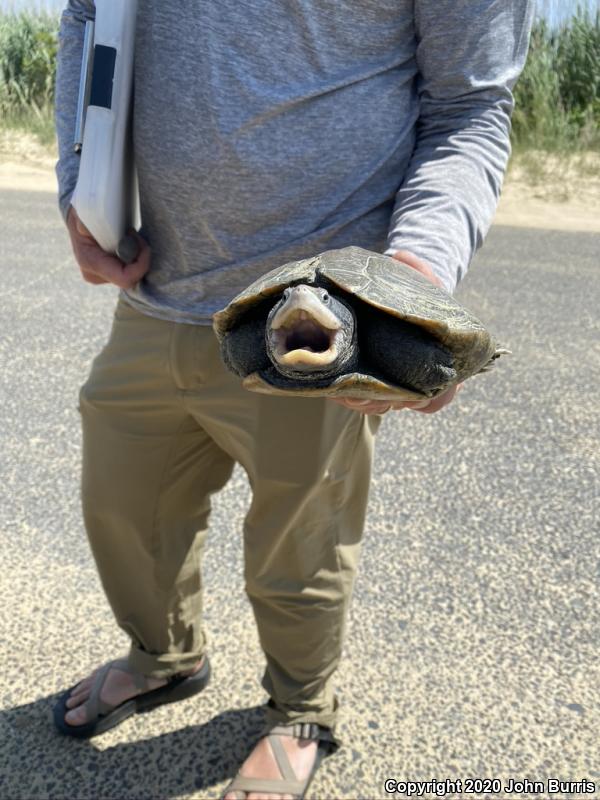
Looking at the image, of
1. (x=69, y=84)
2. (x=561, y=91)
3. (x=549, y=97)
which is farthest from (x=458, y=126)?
(x=561, y=91)

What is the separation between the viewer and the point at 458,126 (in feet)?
4.65

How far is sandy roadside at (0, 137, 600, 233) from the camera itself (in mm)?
7242

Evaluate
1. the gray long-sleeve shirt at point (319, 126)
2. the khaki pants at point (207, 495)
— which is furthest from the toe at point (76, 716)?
the gray long-sleeve shirt at point (319, 126)

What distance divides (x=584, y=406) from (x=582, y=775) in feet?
6.76

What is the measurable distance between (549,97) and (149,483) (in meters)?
9.18

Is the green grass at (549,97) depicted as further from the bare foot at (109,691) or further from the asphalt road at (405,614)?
the bare foot at (109,691)

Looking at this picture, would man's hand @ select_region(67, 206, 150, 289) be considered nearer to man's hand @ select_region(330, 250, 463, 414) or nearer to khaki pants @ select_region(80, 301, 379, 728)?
khaki pants @ select_region(80, 301, 379, 728)

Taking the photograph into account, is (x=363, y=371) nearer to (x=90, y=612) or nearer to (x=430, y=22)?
(x=430, y=22)

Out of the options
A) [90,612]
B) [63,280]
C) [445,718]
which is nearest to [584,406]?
[445,718]

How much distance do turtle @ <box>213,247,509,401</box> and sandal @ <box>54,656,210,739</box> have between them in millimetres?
1070

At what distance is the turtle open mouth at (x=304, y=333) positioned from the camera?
992 mm

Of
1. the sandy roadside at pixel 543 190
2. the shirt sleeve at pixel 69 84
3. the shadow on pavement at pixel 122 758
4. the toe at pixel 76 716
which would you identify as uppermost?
the shirt sleeve at pixel 69 84

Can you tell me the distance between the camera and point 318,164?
54.0 inches
